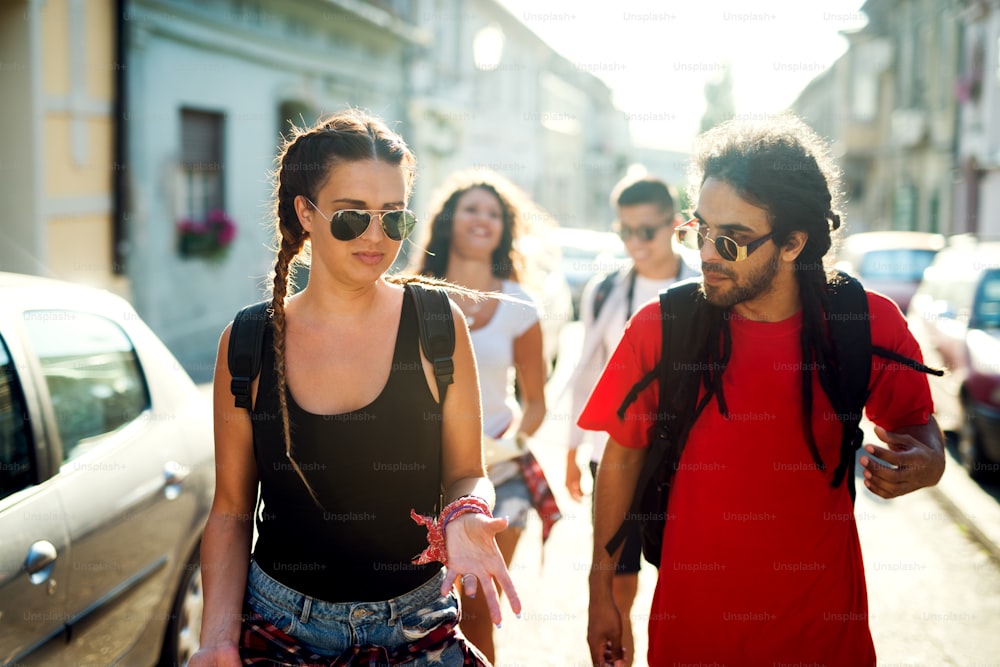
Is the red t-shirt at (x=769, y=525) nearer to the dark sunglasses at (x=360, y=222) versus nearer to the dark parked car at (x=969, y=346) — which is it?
the dark sunglasses at (x=360, y=222)

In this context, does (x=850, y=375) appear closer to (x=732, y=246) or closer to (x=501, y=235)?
(x=732, y=246)

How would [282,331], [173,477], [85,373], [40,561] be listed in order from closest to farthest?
[282,331], [40,561], [85,373], [173,477]

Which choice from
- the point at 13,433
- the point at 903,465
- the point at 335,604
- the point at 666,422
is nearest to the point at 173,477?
the point at 13,433

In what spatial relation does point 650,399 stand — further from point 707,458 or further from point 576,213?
point 576,213

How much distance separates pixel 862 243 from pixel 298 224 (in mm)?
16587

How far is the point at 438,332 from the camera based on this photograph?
96.9 inches

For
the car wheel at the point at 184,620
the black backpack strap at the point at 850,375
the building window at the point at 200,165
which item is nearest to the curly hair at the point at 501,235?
the car wheel at the point at 184,620

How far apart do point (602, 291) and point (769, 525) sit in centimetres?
244

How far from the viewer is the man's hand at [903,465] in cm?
251

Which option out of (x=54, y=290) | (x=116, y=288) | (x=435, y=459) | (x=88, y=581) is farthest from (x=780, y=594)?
(x=116, y=288)

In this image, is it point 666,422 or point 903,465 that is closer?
point 903,465

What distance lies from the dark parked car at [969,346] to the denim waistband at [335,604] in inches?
214

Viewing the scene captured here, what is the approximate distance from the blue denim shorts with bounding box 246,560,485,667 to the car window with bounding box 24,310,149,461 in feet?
4.31

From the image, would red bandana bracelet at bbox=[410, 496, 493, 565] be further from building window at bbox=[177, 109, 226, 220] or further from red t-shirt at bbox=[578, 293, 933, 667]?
building window at bbox=[177, 109, 226, 220]
